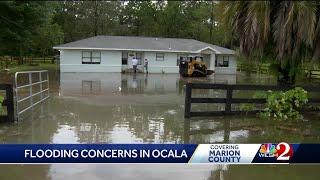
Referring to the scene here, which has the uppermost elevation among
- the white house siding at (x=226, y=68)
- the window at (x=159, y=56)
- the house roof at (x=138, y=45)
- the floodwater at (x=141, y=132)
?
the house roof at (x=138, y=45)

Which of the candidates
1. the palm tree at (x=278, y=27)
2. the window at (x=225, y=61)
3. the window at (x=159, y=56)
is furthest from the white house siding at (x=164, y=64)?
the palm tree at (x=278, y=27)

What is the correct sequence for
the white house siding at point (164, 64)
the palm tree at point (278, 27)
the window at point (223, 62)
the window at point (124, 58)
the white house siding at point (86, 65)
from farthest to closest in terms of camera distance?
1. the window at point (223, 62)
2. the white house siding at point (164, 64)
3. the window at point (124, 58)
4. the white house siding at point (86, 65)
5. the palm tree at point (278, 27)

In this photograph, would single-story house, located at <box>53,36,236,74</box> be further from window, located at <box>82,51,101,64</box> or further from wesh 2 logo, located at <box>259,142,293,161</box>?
wesh 2 logo, located at <box>259,142,293,161</box>

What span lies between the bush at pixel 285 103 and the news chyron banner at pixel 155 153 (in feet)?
25.3

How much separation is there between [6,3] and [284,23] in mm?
21902

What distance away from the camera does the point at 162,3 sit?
68.1 meters

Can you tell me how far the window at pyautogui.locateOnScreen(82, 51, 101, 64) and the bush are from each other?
26555 millimetres

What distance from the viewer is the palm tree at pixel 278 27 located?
11750 mm

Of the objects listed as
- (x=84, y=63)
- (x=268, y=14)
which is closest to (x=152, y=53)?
(x=84, y=63)

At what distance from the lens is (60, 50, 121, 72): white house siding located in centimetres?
3656

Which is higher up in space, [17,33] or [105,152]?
[17,33]

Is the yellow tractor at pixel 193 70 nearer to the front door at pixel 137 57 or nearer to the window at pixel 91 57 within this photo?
the front door at pixel 137 57

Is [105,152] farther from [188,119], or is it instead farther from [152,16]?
[152,16]

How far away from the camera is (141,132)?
33.5 ft
